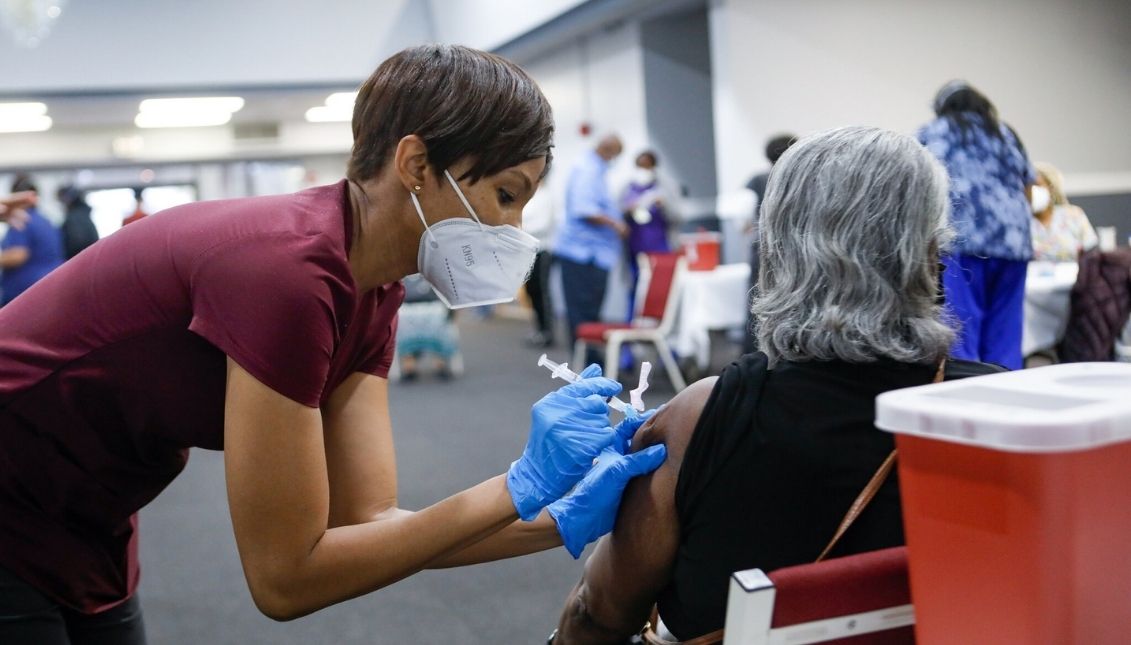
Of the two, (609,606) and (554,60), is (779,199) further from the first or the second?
(554,60)

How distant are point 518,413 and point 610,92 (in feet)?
13.5

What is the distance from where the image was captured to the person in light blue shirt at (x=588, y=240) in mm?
5625

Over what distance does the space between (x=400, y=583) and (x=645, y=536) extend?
183 cm

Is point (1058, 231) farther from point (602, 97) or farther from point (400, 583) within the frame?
point (602, 97)

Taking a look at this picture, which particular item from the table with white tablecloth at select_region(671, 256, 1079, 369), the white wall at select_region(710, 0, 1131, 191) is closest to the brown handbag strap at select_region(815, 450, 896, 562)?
the table with white tablecloth at select_region(671, 256, 1079, 369)

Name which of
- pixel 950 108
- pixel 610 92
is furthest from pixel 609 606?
pixel 610 92

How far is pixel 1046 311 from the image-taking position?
Result: 3881 millimetres

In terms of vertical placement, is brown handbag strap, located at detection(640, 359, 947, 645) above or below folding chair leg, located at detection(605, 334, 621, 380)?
above

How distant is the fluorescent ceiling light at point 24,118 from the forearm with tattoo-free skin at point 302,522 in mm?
10812

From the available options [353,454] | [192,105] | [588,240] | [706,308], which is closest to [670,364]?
[706,308]

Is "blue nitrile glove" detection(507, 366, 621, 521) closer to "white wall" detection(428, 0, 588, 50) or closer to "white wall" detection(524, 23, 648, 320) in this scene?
"white wall" detection(524, 23, 648, 320)

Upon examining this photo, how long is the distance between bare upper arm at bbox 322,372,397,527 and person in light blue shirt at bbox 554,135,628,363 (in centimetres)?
428

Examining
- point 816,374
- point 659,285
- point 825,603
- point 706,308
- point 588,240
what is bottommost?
point 706,308

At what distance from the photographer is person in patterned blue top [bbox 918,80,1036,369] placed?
2871mm
